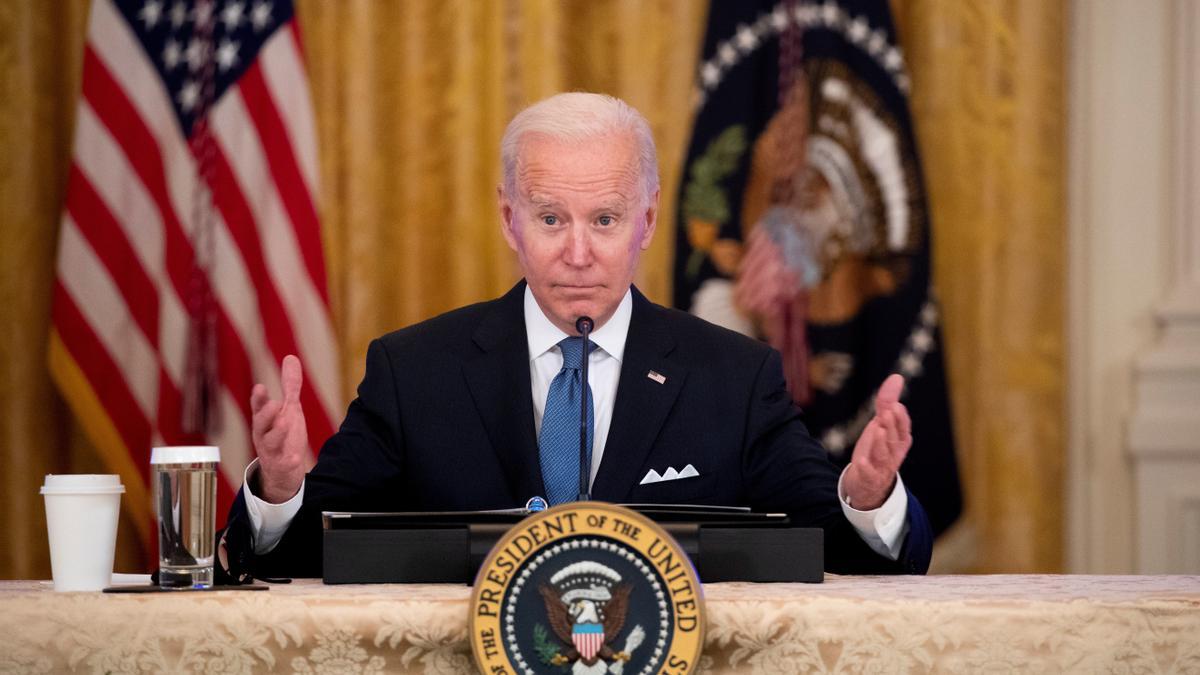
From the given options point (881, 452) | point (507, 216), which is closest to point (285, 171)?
point (507, 216)

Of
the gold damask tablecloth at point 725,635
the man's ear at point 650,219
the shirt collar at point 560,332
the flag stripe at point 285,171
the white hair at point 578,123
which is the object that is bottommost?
the gold damask tablecloth at point 725,635

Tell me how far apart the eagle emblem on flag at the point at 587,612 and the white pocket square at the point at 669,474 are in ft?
2.46

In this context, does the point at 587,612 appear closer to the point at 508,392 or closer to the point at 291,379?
the point at 291,379

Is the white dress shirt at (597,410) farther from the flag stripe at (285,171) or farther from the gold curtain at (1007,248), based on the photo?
the gold curtain at (1007,248)

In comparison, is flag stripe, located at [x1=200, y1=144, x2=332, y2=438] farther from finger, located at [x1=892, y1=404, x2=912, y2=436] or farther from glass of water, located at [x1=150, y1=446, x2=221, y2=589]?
finger, located at [x1=892, y1=404, x2=912, y2=436]

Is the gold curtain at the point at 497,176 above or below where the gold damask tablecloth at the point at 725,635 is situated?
above

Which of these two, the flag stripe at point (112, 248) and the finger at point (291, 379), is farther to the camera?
the flag stripe at point (112, 248)

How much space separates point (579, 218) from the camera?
2125 millimetres

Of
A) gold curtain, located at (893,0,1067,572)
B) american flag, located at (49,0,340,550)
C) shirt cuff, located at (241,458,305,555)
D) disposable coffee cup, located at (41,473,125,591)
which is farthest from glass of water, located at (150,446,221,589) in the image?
gold curtain, located at (893,0,1067,572)

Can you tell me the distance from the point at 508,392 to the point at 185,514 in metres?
0.70

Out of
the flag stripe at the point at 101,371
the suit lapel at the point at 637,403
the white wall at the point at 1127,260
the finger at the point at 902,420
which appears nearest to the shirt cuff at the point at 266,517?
the suit lapel at the point at 637,403

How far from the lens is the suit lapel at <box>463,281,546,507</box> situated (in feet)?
6.77

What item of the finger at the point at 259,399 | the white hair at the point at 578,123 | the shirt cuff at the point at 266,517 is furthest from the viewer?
the white hair at the point at 578,123

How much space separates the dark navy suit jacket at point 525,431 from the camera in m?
2.08
